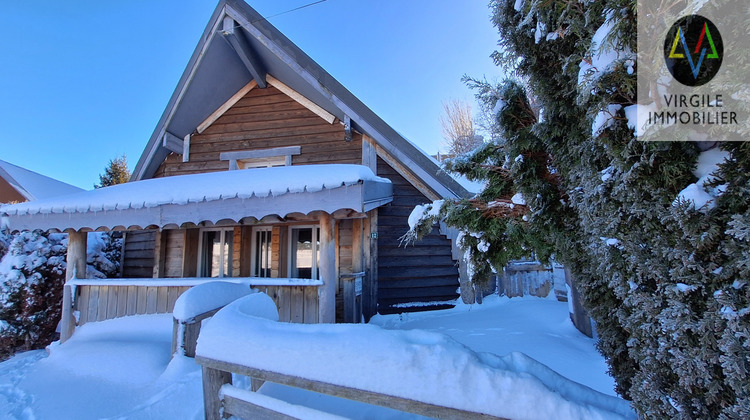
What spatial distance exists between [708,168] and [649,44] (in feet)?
1.67

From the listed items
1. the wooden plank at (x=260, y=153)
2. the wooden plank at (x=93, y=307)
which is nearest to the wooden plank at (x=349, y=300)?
the wooden plank at (x=260, y=153)

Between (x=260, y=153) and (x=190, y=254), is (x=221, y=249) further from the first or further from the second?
(x=260, y=153)

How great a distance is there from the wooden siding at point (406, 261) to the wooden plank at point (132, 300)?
4.34m

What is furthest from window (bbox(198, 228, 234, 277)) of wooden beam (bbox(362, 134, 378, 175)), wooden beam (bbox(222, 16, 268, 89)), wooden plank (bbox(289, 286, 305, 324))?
wooden beam (bbox(222, 16, 268, 89))

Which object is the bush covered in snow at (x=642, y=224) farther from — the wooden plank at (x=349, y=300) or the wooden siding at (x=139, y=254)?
the wooden siding at (x=139, y=254)

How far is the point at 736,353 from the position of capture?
3.03 ft

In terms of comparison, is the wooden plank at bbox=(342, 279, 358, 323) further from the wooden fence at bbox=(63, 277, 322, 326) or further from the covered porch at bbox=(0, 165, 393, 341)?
the wooden fence at bbox=(63, 277, 322, 326)

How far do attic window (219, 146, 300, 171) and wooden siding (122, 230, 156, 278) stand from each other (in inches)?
109

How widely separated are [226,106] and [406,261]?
5.96 m

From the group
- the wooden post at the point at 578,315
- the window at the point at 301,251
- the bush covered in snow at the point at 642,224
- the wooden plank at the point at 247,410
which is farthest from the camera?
the window at the point at 301,251

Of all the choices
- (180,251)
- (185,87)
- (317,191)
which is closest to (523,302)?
(317,191)

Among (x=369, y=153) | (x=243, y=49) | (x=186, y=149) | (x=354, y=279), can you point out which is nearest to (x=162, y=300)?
(x=354, y=279)

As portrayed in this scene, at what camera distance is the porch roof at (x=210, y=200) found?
4.09 metres

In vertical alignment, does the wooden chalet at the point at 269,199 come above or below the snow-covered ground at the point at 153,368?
above
